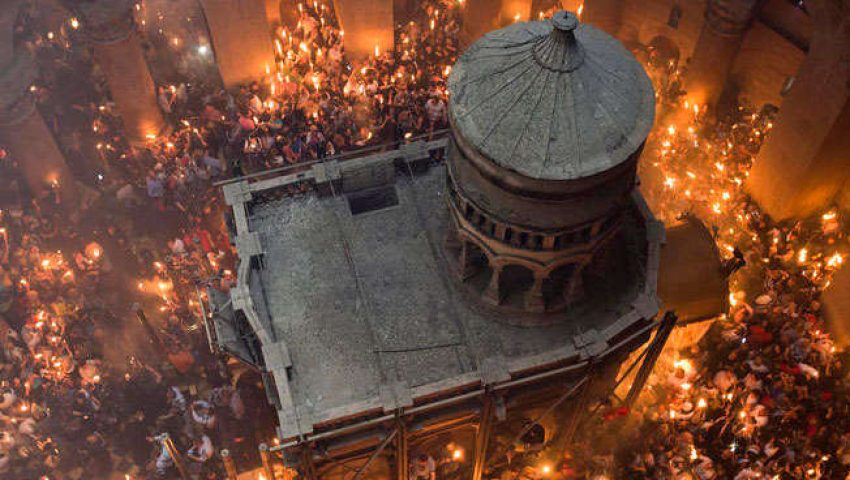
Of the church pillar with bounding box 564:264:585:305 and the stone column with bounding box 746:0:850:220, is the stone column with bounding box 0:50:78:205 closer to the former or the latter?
the church pillar with bounding box 564:264:585:305

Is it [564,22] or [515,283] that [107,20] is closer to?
[515,283]

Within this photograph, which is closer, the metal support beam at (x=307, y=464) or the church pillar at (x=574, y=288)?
the metal support beam at (x=307, y=464)

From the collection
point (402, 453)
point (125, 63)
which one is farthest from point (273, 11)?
point (402, 453)

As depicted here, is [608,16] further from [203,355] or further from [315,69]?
[203,355]

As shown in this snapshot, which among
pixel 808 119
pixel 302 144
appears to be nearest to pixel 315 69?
pixel 302 144

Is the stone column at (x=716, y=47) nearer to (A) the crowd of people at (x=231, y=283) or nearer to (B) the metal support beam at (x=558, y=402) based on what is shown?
(A) the crowd of people at (x=231, y=283)

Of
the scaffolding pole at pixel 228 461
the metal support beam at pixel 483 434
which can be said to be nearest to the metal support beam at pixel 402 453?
the metal support beam at pixel 483 434
